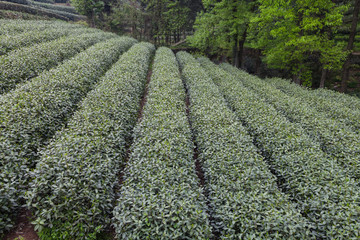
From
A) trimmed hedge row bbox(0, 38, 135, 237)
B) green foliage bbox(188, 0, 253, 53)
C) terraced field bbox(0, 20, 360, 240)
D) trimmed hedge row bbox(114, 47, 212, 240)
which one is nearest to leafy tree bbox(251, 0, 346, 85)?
green foliage bbox(188, 0, 253, 53)

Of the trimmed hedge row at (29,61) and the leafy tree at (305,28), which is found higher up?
the leafy tree at (305,28)

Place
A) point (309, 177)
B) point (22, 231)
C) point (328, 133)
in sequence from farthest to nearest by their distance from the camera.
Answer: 1. point (328, 133)
2. point (309, 177)
3. point (22, 231)

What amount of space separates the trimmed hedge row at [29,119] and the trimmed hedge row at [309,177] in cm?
675

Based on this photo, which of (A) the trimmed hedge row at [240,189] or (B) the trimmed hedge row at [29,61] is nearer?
(A) the trimmed hedge row at [240,189]

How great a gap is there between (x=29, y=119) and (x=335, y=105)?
14156 mm

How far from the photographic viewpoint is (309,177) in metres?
4.84

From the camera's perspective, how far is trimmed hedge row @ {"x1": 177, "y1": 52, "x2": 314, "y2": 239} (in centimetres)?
357

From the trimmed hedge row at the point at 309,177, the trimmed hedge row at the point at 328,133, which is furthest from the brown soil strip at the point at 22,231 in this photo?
the trimmed hedge row at the point at 328,133

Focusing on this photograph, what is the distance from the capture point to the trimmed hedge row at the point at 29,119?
14.2 ft

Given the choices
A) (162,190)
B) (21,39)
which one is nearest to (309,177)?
(162,190)

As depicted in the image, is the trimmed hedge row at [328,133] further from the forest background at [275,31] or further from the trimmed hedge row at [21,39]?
the trimmed hedge row at [21,39]

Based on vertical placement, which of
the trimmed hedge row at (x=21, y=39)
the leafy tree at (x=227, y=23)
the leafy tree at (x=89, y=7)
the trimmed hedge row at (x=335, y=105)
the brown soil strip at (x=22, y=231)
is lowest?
the brown soil strip at (x=22, y=231)

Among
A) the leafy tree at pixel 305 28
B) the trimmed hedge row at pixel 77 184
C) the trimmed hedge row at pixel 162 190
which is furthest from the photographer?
the leafy tree at pixel 305 28

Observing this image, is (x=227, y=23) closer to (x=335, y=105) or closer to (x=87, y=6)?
(x=335, y=105)
